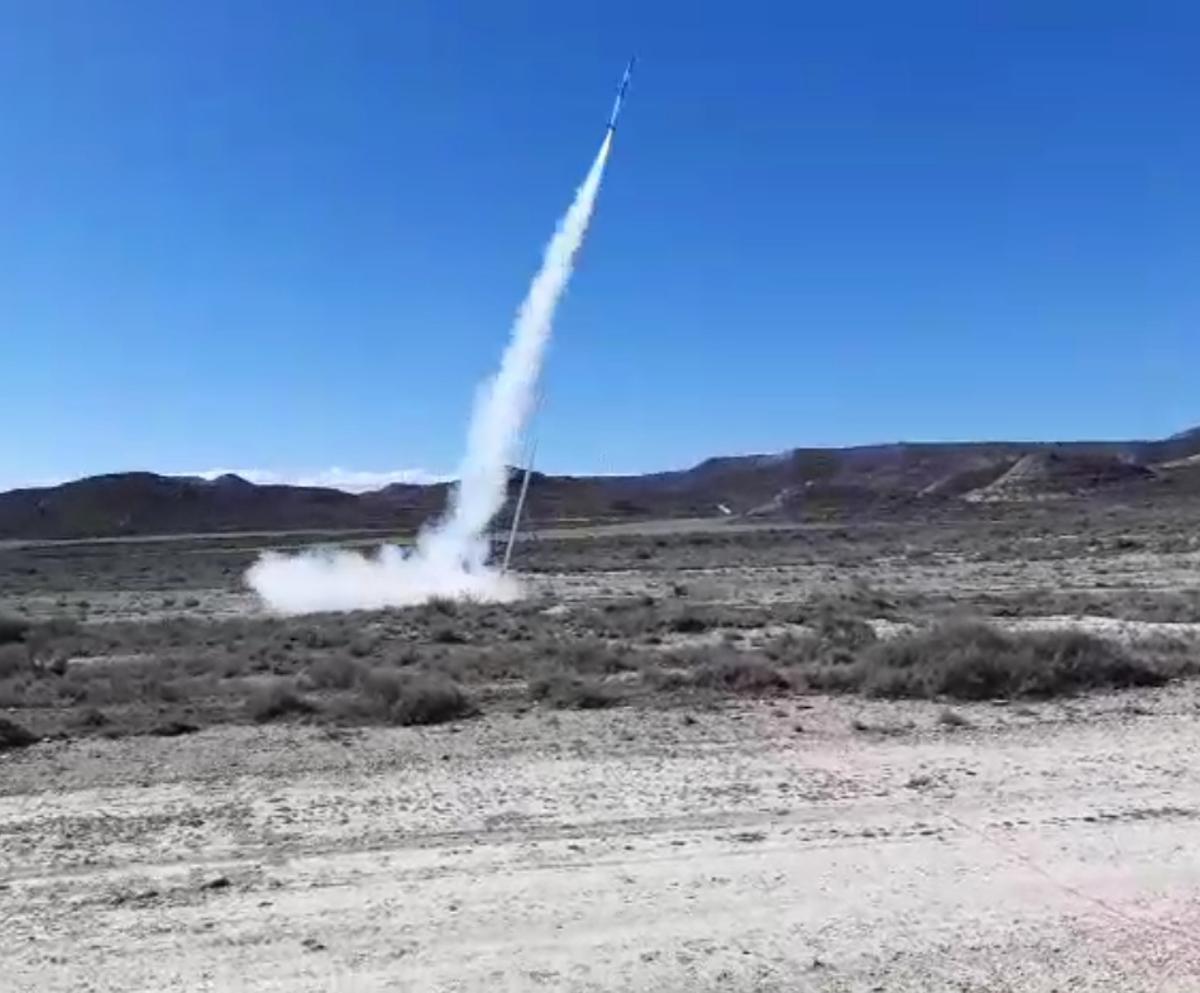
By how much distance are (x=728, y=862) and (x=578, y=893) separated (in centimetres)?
110

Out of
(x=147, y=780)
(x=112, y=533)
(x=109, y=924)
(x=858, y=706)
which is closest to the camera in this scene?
(x=109, y=924)

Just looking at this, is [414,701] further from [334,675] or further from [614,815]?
[614,815]

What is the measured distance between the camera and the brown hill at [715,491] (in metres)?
120

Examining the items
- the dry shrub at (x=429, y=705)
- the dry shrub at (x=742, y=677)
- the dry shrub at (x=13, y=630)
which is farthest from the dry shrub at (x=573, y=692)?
the dry shrub at (x=13, y=630)

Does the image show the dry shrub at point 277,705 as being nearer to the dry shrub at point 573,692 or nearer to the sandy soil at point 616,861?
the sandy soil at point 616,861

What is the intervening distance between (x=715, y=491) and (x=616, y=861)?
153556 mm

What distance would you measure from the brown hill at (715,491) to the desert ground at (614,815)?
92992 millimetres

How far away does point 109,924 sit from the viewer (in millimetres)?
7402

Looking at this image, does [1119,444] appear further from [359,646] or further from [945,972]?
[945,972]

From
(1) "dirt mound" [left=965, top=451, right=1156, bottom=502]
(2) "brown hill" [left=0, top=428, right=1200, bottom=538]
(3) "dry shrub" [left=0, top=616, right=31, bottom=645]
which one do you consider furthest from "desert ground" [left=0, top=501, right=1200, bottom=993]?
(1) "dirt mound" [left=965, top=451, right=1156, bottom=502]

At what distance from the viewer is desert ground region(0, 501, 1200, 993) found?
6824 mm

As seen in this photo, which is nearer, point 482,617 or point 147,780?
point 147,780

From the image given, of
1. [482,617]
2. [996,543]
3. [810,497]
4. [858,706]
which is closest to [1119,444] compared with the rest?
[810,497]

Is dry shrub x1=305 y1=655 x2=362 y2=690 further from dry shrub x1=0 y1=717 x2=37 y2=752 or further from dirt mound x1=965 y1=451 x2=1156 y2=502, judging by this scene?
dirt mound x1=965 y1=451 x2=1156 y2=502
